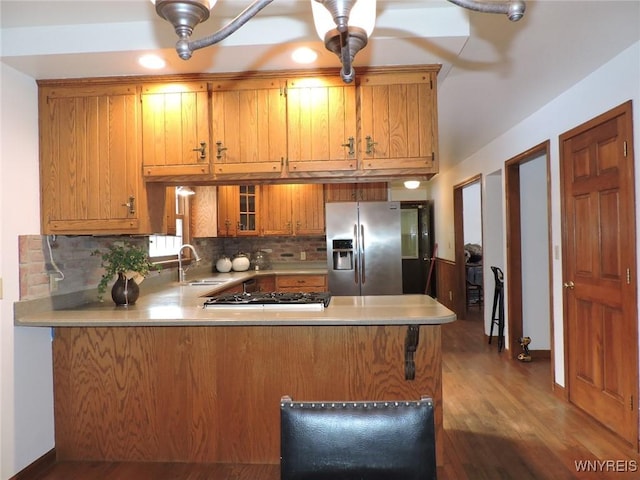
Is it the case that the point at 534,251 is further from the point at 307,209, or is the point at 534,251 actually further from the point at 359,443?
the point at 359,443

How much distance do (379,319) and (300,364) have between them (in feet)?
1.86

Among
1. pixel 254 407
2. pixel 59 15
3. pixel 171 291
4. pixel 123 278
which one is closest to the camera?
pixel 59 15

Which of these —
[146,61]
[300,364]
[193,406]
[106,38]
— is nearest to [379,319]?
[300,364]

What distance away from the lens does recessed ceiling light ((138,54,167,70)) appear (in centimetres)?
230

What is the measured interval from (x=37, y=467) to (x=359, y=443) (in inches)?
87.9

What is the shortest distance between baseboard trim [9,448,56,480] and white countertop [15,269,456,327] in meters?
0.77

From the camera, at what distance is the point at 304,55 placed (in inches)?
90.2

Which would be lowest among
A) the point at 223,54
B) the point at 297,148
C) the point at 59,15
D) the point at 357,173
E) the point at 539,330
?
the point at 539,330

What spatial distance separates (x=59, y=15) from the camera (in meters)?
2.13

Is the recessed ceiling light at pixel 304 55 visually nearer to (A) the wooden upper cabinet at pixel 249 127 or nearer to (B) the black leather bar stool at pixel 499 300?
(A) the wooden upper cabinet at pixel 249 127

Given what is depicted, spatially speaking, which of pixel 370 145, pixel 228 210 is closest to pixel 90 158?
pixel 370 145

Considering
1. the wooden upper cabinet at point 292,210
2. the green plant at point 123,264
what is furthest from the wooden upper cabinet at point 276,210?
the green plant at point 123,264

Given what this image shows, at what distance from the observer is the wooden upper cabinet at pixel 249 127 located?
8.22 feet

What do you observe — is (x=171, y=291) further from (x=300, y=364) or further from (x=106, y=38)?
(x=106, y=38)
